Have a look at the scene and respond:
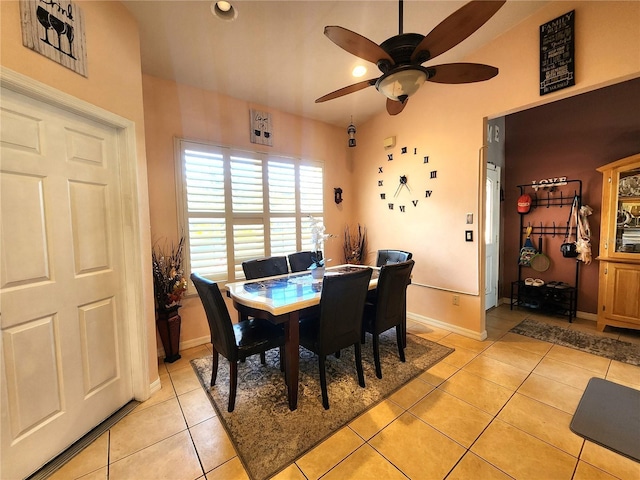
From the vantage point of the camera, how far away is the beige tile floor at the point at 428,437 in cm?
146

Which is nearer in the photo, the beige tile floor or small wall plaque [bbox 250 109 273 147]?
the beige tile floor

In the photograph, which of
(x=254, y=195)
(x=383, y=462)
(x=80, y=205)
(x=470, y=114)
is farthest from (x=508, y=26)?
(x=80, y=205)

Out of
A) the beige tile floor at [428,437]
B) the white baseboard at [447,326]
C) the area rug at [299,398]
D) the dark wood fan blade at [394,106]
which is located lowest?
the beige tile floor at [428,437]

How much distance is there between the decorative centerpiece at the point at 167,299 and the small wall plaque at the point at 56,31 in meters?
1.59

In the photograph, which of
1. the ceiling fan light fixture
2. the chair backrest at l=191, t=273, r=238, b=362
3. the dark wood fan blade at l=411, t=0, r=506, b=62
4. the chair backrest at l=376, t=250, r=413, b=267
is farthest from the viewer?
the chair backrest at l=376, t=250, r=413, b=267

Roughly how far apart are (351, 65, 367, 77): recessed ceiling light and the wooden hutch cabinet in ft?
9.80

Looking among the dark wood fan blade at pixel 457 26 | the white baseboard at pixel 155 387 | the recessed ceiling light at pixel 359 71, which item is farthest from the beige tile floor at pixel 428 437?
the recessed ceiling light at pixel 359 71

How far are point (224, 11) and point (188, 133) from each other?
1.28 metres

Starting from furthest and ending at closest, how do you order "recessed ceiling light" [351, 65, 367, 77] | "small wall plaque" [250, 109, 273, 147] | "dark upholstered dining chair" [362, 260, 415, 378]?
1. "small wall plaque" [250, 109, 273, 147]
2. "recessed ceiling light" [351, 65, 367, 77]
3. "dark upholstered dining chair" [362, 260, 415, 378]

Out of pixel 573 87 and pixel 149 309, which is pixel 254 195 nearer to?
pixel 149 309

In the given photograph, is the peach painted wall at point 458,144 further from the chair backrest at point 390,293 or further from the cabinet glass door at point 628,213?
the cabinet glass door at point 628,213

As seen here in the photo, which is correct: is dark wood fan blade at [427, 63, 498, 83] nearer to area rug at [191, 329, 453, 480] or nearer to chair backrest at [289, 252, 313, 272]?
chair backrest at [289, 252, 313, 272]

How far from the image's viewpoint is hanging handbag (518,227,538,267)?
3.87m

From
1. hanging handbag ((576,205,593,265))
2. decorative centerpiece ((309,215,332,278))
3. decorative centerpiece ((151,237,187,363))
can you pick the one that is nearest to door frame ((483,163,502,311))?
hanging handbag ((576,205,593,265))
